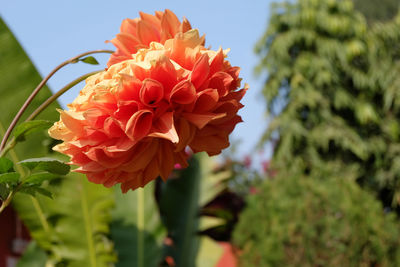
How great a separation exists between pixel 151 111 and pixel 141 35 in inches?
5.4

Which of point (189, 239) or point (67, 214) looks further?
point (189, 239)

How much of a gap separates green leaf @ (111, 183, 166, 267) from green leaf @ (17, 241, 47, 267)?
1.22ft

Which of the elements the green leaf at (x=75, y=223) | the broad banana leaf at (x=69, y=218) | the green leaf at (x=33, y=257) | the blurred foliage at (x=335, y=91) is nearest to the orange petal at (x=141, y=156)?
the broad banana leaf at (x=69, y=218)

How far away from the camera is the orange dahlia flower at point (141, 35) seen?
2.23ft

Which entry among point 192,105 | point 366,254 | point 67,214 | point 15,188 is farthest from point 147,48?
point 366,254

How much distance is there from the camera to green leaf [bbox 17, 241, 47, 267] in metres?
2.16

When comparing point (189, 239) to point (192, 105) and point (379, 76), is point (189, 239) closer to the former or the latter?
point (192, 105)

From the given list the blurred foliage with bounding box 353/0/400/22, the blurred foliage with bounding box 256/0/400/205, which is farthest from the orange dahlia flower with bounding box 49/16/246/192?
the blurred foliage with bounding box 353/0/400/22

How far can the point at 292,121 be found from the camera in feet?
19.7

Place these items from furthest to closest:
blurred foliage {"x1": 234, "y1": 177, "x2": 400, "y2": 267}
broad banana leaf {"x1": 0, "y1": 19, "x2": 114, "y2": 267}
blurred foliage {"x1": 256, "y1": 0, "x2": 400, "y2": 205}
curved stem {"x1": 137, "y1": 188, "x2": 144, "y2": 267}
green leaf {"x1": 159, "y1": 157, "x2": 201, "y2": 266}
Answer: blurred foliage {"x1": 256, "y1": 0, "x2": 400, "y2": 205}, green leaf {"x1": 159, "y1": 157, "x2": 201, "y2": 266}, blurred foliage {"x1": 234, "y1": 177, "x2": 400, "y2": 267}, curved stem {"x1": 137, "y1": 188, "x2": 144, "y2": 267}, broad banana leaf {"x1": 0, "y1": 19, "x2": 114, "y2": 267}

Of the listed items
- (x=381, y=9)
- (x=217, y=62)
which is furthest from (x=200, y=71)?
(x=381, y=9)

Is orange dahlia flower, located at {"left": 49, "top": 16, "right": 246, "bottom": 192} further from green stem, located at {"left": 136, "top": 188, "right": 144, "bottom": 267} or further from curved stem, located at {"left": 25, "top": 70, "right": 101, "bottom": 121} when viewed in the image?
green stem, located at {"left": 136, "top": 188, "right": 144, "bottom": 267}

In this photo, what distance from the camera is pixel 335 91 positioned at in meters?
6.26

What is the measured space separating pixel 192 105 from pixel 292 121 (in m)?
5.52
